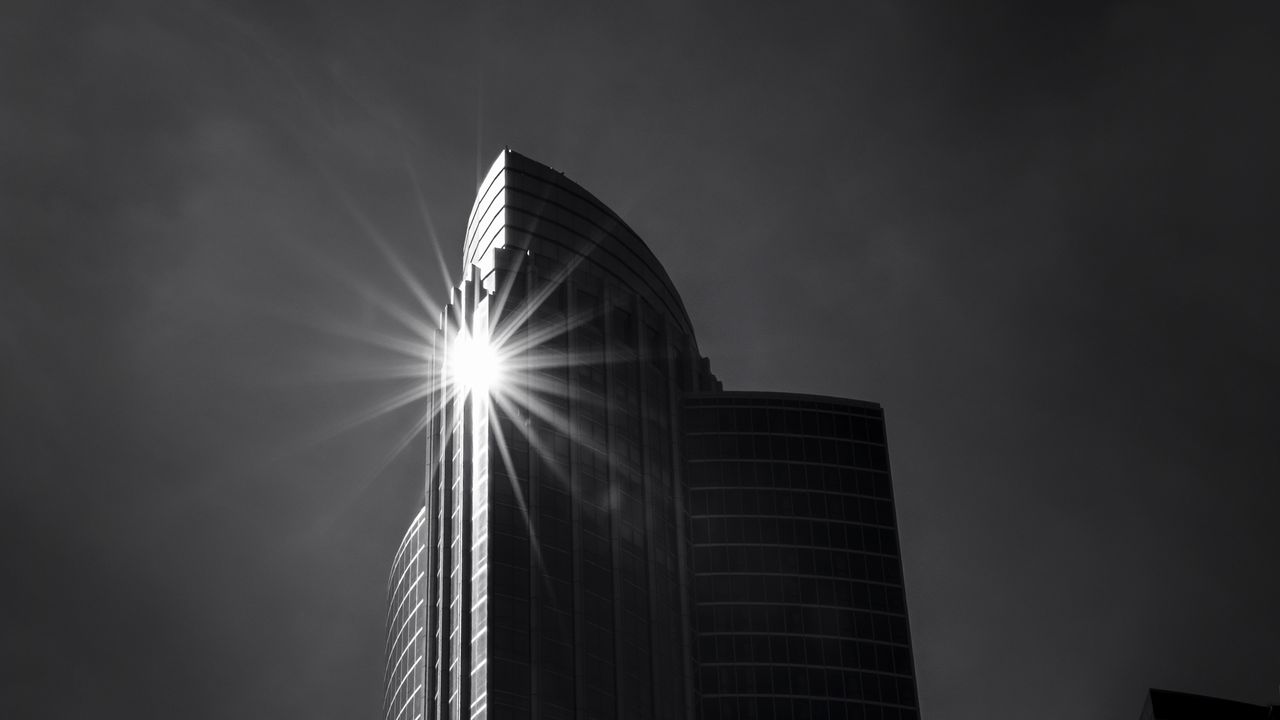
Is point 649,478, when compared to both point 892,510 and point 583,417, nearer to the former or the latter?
point 583,417

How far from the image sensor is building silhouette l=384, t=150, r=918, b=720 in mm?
145875

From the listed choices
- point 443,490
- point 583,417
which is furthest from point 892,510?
point 443,490

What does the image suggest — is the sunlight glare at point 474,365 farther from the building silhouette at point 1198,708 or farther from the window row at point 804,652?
the building silhouette at point 1198,708

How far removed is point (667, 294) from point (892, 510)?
33.1 meters

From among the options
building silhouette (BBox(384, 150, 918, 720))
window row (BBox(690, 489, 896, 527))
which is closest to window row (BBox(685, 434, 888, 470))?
building silhouette (BBox(384, 150, 918, 720))

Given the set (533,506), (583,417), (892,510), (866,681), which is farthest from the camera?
(892,510)

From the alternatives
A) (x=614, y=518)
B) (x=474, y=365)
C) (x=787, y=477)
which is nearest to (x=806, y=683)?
(x=787, y=477)

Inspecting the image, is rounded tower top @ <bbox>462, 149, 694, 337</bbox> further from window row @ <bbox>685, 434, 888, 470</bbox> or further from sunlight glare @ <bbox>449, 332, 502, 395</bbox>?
window row @ <bbox>685, 434, 888, 470</bbox>

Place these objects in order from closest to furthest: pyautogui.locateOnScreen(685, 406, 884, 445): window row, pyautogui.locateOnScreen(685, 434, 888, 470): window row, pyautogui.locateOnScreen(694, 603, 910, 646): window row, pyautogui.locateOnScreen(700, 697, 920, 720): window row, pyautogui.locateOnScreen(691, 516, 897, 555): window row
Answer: pyautogui.locateOnScreen(700, 697, 920, 720): window row → pyautogui.locateOnScreen(694, 603, 910, 646): window row → pyautogui.locateOnScreen(691, 516, 897, 555): window row → pyautogui.locateOnScreen(685, 434, 888, 470): window row → pyautogui.locateOnScreen(685, 406, 884, 445): window row

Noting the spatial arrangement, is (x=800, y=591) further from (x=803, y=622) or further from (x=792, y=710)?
(x=792, y=710)

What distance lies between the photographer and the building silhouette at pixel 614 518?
14588 centimetres

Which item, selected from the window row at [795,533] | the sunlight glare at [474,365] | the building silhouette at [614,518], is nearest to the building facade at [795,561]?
the window row at [795,533]

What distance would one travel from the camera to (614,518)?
6137 inches

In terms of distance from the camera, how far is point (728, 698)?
537 ft
